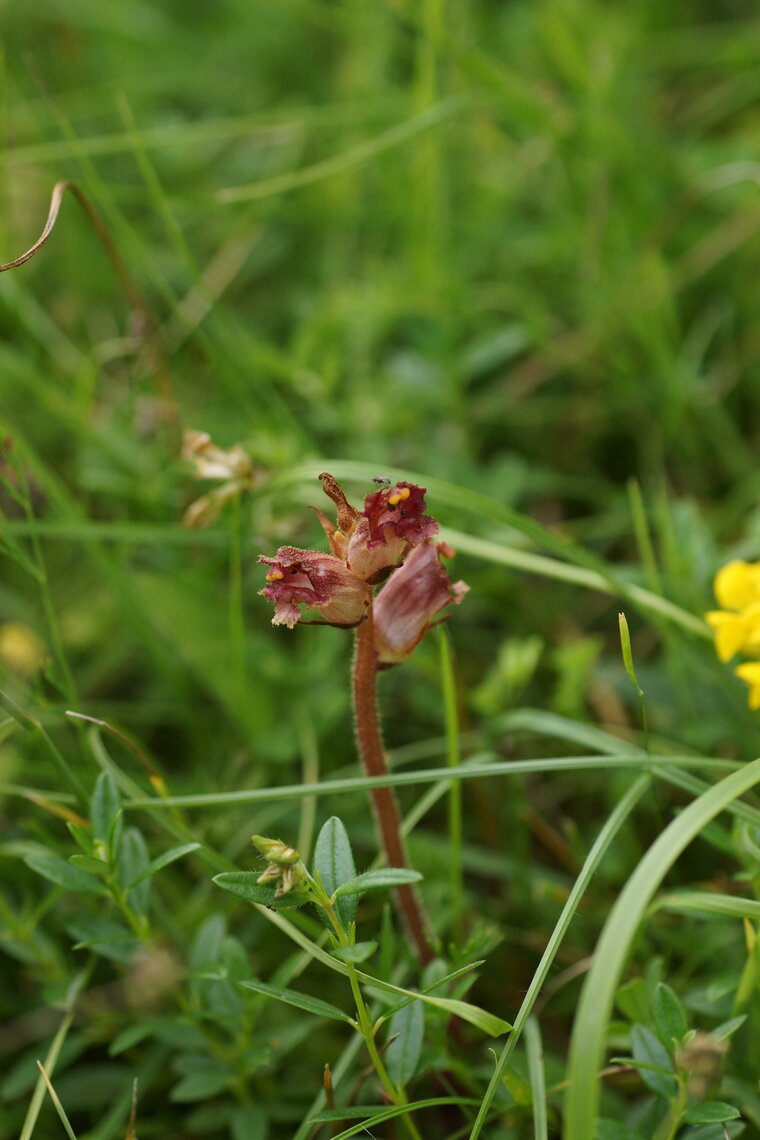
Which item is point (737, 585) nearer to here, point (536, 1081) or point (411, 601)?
point (411, 601)

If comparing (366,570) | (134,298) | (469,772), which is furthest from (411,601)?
(134,298)

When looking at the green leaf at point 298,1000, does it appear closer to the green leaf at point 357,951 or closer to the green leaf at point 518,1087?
the green leaf at point 357,951

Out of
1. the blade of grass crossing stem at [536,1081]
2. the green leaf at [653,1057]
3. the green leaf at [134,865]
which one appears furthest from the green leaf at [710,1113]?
the green leaf at [134,865]

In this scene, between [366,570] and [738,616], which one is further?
[738,616]

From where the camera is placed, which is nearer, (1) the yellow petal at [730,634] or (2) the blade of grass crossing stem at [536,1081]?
(2) the blade of grass crossing stem at [536,1081]

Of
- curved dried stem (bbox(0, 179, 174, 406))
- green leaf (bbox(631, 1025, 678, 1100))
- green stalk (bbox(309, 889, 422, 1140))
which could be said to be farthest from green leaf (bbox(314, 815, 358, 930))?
curved dried stem (bbox(0, 179, 174, 406))

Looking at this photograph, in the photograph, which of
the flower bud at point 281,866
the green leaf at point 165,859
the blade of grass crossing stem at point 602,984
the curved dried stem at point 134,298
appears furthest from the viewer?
the curved dried stem at point 134,298
